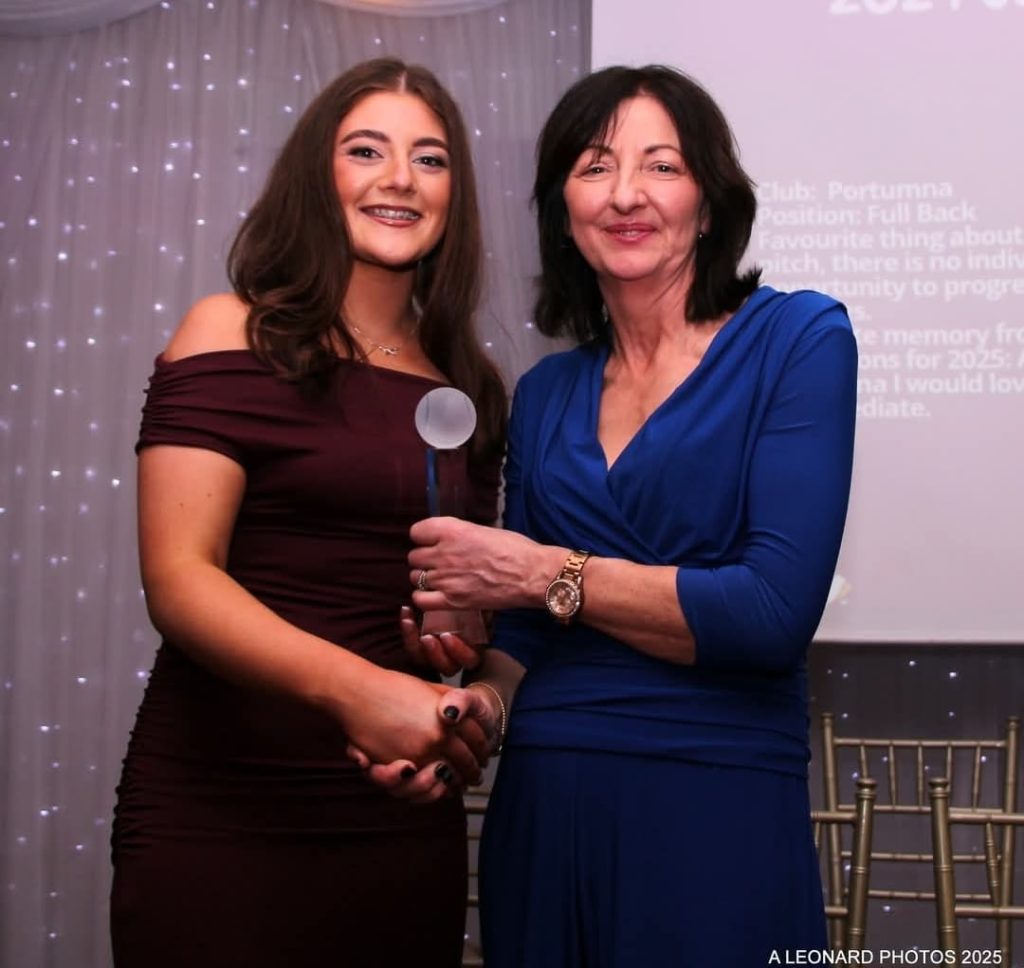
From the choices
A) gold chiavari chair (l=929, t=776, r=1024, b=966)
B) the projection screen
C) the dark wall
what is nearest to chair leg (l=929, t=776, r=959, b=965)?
gold chiavari chair (l=929, t=776, r=1024, b=966)

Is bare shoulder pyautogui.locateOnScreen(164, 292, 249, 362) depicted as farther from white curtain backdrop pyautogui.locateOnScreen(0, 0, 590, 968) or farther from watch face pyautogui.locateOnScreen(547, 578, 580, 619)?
white curtain backdrop pyautogui.locateOnScreen(0, 0, 590, 968)

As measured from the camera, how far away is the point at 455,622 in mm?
1654

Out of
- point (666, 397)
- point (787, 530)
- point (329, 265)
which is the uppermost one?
point (329, 265)

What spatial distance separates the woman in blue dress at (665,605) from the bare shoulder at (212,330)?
37cm

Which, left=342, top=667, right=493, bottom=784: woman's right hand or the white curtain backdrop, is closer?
left=342, top=667, right=493, bottom=784: woman's right hand

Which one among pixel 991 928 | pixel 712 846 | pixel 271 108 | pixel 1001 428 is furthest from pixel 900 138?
pixel 712 846

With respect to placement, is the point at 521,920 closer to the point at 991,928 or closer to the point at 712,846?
the point at 712,846

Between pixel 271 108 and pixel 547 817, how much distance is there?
2.78m

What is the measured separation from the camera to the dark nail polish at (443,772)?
153 cm

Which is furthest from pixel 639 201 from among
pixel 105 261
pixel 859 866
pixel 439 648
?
pixel 105 261

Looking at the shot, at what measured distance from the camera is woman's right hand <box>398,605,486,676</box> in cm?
164

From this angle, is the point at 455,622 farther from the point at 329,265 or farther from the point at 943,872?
the point at 943,872

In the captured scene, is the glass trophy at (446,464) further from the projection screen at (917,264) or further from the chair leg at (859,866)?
the projection screen at (917,264)

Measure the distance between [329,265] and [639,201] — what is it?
16.4 inches
